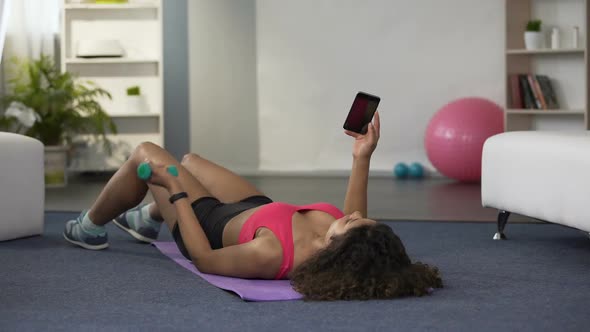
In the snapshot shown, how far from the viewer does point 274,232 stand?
8.07 feet

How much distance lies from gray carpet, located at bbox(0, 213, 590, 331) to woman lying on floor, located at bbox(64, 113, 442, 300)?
6 centimetres

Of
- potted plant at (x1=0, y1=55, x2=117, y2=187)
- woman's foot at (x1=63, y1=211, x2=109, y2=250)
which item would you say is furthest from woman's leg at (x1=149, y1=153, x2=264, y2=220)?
potted plant at (x1=0, y1=55, x2=117, y2=187)

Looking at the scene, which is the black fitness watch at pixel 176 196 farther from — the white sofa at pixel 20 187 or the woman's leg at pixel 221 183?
the white sofa at pixel 20 187

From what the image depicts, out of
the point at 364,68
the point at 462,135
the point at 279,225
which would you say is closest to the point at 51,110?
the point at 364,68

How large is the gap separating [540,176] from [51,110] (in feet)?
11.6

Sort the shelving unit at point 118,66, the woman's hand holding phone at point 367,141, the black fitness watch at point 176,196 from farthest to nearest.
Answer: the shelving unit at point 118,66 < the woman's hand holding phone at point 367,141 < the black fitness watch at point 176,196

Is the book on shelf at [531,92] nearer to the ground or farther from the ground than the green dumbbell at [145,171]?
farther from the ground

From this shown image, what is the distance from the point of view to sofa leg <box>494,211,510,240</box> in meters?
3.51

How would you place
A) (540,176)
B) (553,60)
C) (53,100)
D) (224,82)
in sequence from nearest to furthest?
(540,176), (53,100), (553,60), (224,82)

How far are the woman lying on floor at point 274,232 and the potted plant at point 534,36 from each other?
3.34 metres

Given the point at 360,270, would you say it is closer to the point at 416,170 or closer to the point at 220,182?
the point at 220,182

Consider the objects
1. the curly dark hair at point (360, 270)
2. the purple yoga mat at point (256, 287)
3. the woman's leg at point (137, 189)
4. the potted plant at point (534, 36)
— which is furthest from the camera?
the potted plant at point (534, 36)

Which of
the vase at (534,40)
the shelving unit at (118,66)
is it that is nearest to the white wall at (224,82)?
the shelving unit at (118,66)

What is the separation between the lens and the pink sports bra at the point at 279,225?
2.46 metres
